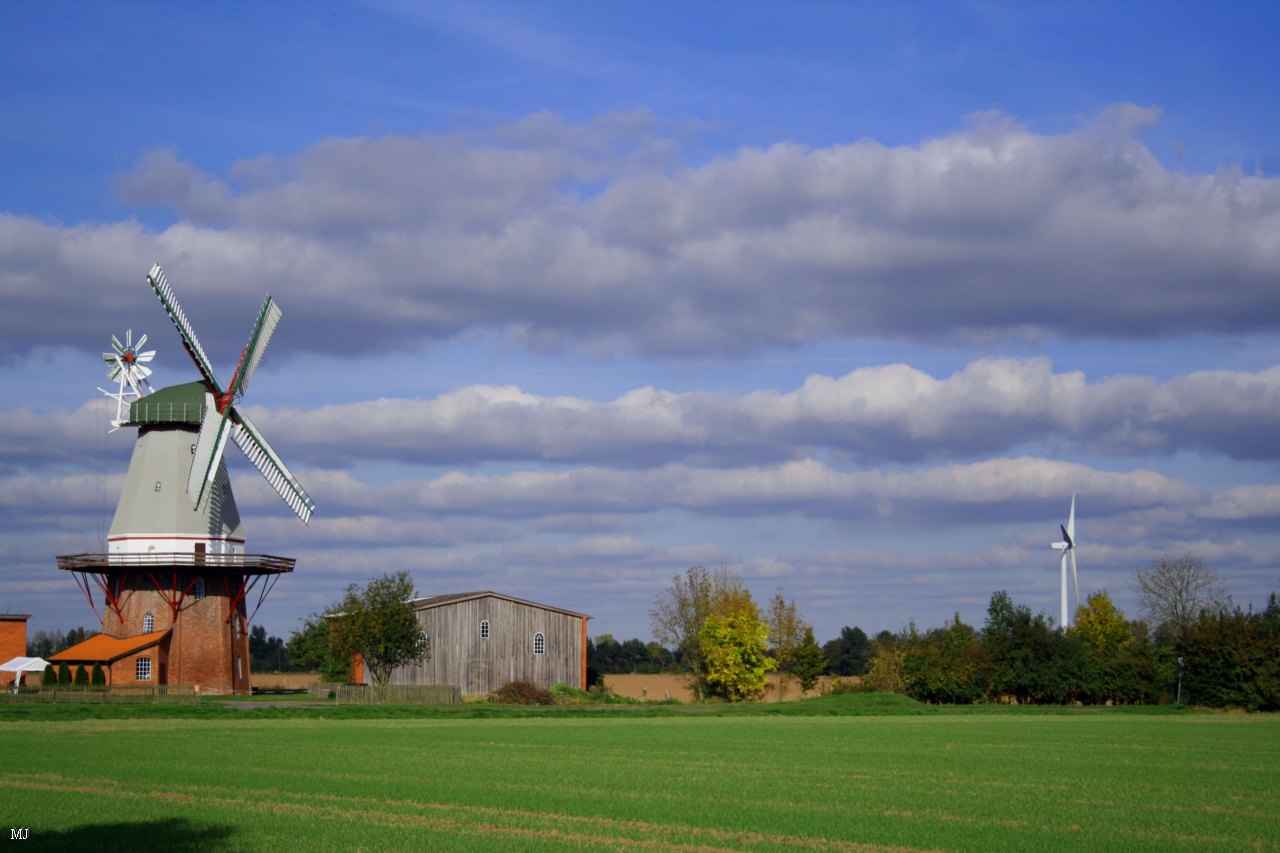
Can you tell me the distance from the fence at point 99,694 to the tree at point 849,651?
368 feet

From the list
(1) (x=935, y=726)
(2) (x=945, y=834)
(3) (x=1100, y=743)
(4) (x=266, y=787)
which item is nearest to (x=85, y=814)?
(4) (x=266, y=787)

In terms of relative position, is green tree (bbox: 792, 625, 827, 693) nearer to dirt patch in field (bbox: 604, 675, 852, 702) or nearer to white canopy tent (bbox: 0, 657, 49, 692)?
dirt patch in field (bbox: 604, 675, 852, 702)

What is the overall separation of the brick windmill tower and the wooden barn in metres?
9.19

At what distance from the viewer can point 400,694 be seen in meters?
63.8

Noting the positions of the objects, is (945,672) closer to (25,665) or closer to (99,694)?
(99,694)

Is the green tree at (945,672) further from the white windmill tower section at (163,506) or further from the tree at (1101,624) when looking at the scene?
the white windmill tower section at (163,506)

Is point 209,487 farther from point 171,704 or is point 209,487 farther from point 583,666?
point 583,666

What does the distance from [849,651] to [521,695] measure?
4279 inches

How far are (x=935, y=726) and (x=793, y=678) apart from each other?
125 ft

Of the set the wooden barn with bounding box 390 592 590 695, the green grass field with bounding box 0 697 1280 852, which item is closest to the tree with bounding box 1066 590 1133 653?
the wooden barn with bounding box 390 592 590 695

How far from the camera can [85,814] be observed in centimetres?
1845

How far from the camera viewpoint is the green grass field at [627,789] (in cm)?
1697

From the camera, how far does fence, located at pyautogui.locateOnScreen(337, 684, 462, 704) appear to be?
6238cm

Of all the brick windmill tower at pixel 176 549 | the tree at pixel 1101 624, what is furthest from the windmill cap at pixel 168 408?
the tree at pixel 1101 624
